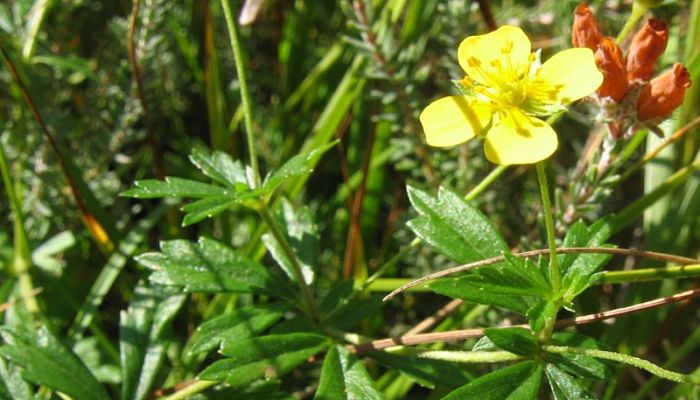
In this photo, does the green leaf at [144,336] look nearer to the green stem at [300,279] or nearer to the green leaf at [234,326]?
the green leaf at [234,326]

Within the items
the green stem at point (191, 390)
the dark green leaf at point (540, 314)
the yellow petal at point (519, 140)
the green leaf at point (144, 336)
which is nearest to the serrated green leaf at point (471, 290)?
the dark green leaf at point (540, 314)

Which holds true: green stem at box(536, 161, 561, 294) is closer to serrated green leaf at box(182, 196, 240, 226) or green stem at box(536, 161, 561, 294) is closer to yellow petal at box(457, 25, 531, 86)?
yellow petal at box(457, 25, 531, 86)

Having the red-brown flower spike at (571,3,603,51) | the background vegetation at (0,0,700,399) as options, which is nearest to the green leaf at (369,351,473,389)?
the background vegetation at (0,0,700,399)

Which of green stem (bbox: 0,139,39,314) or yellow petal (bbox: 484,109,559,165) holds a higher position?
yellow petal (bbox: 484,109,559,165)

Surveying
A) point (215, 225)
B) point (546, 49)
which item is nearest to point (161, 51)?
point (215, 225)

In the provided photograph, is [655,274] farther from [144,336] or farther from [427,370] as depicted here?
[144,336]

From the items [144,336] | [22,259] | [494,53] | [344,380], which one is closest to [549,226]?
[494,53]
